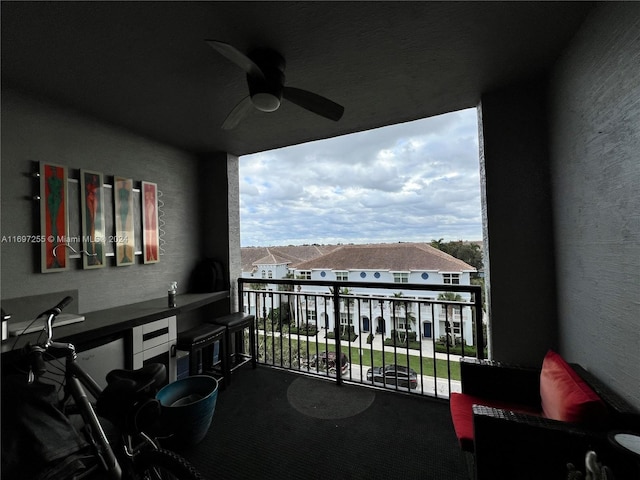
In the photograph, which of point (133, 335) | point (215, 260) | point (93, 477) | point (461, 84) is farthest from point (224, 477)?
point (461, 84)

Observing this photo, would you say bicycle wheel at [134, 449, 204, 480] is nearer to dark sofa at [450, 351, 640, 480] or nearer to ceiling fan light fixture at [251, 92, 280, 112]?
dark sofa at [450, 351, 640, 480]

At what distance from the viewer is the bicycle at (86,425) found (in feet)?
3.25

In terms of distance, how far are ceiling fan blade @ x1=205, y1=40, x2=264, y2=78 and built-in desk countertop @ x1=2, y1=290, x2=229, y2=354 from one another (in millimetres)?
1996

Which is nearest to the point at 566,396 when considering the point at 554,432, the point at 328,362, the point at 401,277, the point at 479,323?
the point at 554,432

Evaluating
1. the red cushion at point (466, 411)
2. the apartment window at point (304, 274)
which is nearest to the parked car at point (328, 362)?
the apartment window at point (304, 274)

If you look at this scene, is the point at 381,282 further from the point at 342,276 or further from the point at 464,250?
the point at 464,250

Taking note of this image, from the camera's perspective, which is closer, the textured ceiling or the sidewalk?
the textured ceiling

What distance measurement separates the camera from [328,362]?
2.86m

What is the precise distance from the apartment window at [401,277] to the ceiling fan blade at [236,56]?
1975mm

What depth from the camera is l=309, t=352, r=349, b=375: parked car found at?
279cm

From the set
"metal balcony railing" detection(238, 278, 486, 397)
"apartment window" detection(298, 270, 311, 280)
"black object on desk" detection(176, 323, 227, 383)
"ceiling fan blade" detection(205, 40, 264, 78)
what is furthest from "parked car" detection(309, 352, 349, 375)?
"ceiling fan blade" detection(205, 40, 264, 78)

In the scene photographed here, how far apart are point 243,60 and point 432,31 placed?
1.11 meters

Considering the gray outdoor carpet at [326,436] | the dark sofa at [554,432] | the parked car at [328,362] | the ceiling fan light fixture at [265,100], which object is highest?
the ceiling fan light fixture at [265,100]

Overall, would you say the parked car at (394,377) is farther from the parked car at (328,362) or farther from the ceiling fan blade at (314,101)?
the ceiling fan blade at (314,101)
